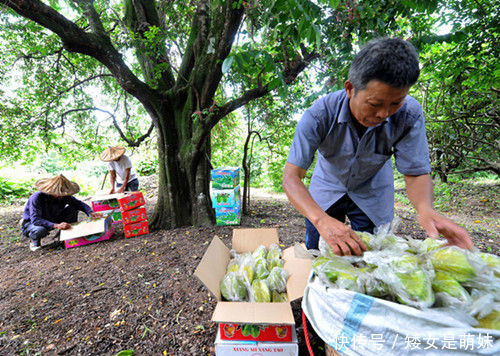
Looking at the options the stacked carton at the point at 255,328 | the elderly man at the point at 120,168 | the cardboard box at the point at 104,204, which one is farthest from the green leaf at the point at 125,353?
the elderly man at the point at 120,168

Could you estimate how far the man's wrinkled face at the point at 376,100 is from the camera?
3.49 ft

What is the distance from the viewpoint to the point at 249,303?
4.64 ft

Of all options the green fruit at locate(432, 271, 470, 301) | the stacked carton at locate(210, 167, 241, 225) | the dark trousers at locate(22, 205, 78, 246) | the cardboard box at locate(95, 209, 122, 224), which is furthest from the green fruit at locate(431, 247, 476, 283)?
the dark trousers at locate(22, 205, 78, 246)

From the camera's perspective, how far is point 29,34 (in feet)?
14.3

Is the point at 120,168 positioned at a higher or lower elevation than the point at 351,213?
higher

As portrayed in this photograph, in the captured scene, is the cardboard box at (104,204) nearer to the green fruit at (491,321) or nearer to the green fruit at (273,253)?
the green fruit at (273,253)

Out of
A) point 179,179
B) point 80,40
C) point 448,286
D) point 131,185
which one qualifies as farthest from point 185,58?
point 448,286

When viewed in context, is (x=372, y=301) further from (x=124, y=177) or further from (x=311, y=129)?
(x=124, y=177)

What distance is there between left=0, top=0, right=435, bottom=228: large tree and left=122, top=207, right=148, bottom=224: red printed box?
32cm

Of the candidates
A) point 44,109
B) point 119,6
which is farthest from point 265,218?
point 119,6

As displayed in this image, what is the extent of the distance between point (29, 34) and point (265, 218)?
578cm

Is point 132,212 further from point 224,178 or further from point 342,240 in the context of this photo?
point 342,240

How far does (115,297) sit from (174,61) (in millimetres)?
5226

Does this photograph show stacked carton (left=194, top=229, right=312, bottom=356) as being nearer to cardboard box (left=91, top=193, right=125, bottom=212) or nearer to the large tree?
the large tree
